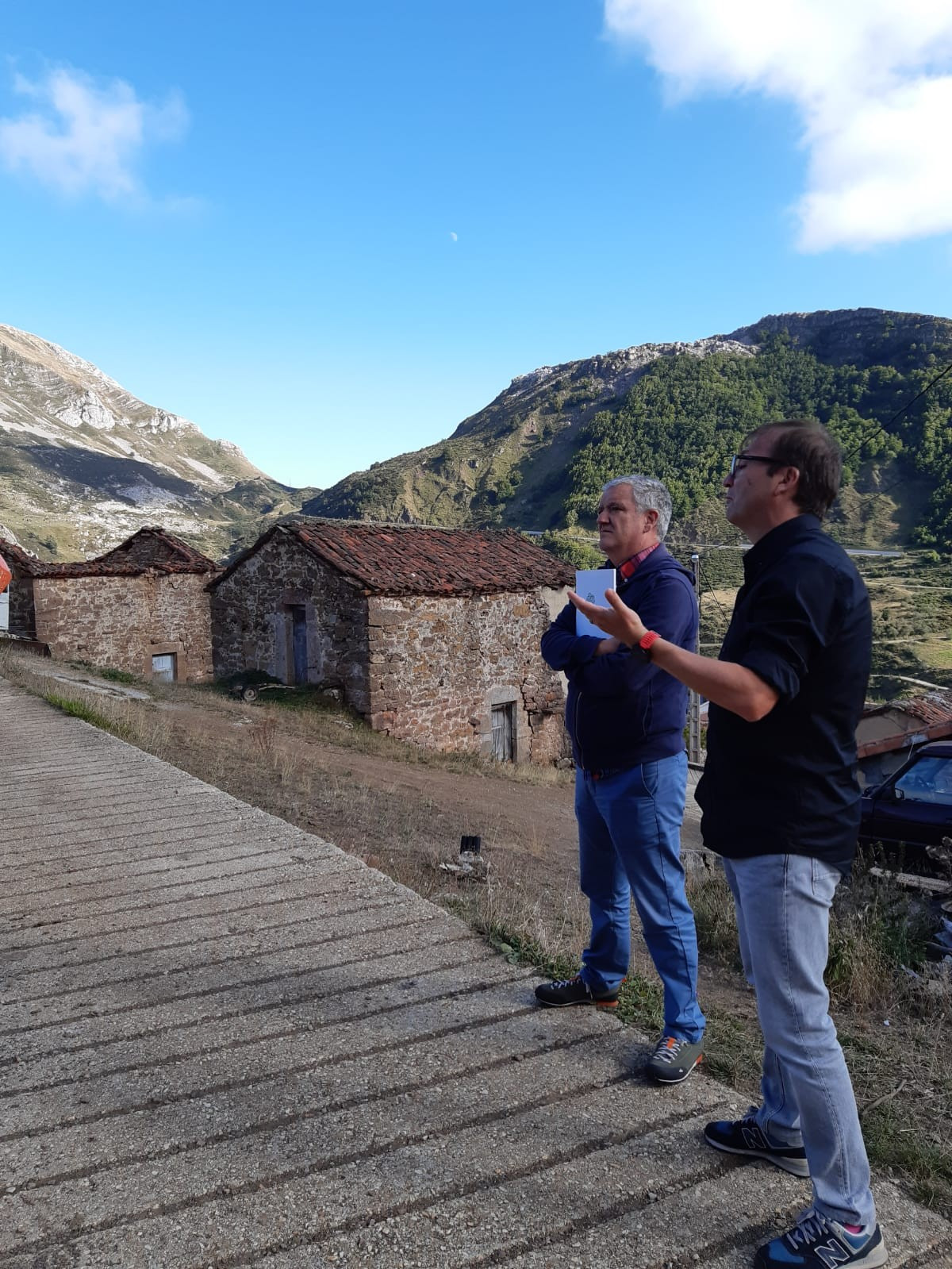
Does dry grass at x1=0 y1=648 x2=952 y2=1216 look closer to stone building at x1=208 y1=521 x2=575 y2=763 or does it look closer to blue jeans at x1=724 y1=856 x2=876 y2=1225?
blue jeans at x1=724 y1=856 x2=876 y2=1225

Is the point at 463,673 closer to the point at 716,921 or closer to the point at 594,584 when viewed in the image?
the point at 716,921

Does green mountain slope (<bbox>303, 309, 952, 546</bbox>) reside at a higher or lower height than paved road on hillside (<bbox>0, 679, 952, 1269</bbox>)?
higher

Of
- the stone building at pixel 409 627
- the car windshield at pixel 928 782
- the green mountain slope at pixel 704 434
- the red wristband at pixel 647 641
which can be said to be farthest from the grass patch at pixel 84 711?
the green mountain slope at pixel 704 434

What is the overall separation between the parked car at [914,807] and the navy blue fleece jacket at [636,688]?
4568 mm

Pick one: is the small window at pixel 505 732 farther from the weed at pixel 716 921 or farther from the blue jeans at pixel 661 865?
the blue jeans at pixel 661 865

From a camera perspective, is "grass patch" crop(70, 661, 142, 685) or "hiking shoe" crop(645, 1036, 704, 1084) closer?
"hiking shoe" crop(645, 1036, 704, 1084)

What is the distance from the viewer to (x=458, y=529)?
19469 millimetres

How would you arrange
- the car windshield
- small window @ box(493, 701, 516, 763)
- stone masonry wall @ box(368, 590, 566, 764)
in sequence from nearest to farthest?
the car windshield < stone masonry wall @ box(368, 590, 566, 764) < small window @ box(493, 701, 516, 763)

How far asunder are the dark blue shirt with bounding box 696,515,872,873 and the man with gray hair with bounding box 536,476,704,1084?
24.8 inches

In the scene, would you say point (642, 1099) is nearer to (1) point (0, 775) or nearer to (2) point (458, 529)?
(1) point (0, 775)

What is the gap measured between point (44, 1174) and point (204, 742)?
27.0 ft

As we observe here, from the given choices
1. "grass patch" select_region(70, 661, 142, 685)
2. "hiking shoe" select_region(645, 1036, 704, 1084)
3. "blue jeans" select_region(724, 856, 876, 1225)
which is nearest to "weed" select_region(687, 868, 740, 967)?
"hiking shoe" select_region(645, 1036, 704, 1084)

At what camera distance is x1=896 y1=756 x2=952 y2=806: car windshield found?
6.75 metres

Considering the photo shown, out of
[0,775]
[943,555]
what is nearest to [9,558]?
[0,775]
